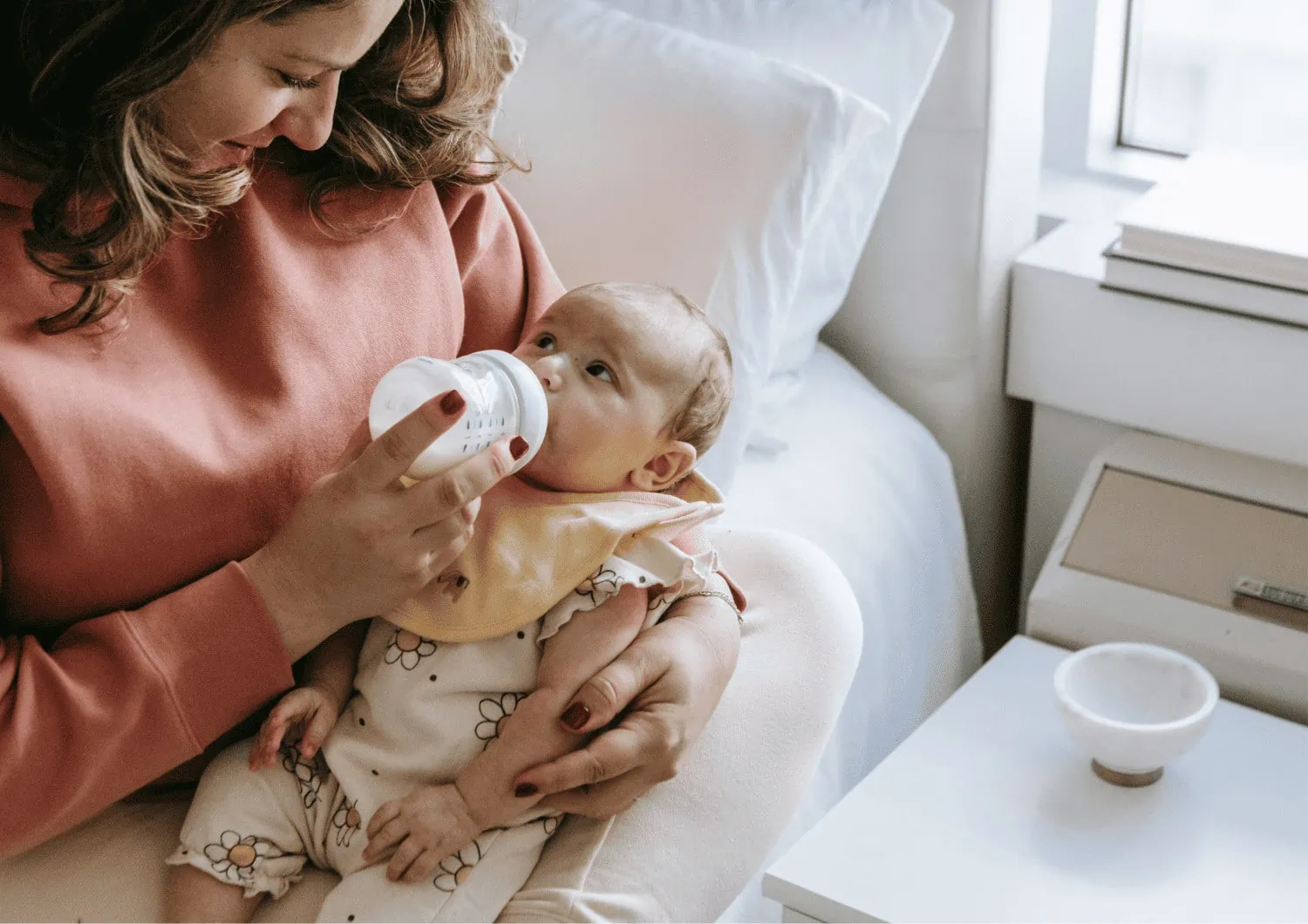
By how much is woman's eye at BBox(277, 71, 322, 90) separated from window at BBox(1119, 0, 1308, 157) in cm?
119

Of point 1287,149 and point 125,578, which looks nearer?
point 125,578

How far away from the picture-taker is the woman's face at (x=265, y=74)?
85 cm

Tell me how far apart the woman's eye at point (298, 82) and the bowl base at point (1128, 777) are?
3.12ft

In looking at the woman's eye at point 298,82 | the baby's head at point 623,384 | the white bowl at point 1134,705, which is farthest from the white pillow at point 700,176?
the woman's eye at point 298,82

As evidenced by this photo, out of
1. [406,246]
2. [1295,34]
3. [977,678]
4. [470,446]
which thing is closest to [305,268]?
[406,246]

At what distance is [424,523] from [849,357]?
98 centimetres

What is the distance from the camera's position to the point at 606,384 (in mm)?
1049

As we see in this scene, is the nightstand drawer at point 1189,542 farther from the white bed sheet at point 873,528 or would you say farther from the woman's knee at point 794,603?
the woman's knee at point 794,603

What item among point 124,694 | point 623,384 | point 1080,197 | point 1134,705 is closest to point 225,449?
point 124,694

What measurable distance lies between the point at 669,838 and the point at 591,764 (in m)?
0.10

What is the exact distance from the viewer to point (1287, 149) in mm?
1688

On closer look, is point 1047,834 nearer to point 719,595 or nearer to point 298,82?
point 719,595

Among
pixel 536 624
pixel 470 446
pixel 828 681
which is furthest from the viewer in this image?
pixel 828 681

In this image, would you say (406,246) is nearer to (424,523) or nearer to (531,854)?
(424,523)
